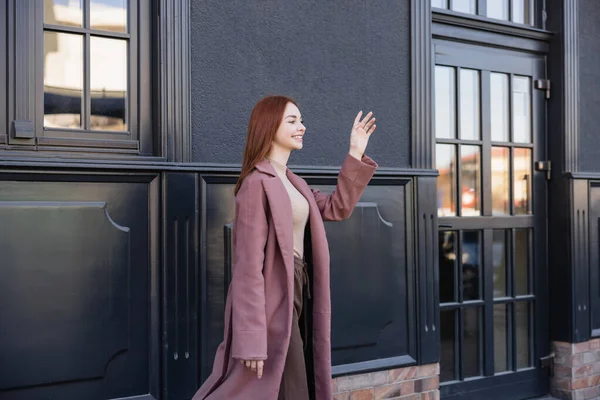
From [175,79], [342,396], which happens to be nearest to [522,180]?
[342,396]

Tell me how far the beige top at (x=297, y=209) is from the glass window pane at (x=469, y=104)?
223 centimetres

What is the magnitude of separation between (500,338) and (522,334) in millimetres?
218

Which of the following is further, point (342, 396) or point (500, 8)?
point (500, 8)

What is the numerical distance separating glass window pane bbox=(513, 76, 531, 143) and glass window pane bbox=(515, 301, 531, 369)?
1.18 metres

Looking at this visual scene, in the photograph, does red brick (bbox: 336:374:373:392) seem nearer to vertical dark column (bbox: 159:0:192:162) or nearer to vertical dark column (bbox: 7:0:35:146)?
vertical dark column (bbox: 159:0:192:162)

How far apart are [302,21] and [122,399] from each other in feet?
7.28

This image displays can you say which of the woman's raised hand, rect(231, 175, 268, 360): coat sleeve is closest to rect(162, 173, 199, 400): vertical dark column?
rect(231, 175, 268, 360): coat sleeve

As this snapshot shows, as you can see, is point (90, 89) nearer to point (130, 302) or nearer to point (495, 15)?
point (130, 302)

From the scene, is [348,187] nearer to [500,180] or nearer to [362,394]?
[362,394]

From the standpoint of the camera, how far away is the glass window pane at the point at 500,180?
17.2 ft

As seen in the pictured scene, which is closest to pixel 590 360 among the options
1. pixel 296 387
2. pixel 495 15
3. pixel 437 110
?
pixel 437 110

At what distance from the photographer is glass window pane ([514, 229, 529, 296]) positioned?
536cm

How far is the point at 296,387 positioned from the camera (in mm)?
3053

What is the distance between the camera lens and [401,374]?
454 cm
